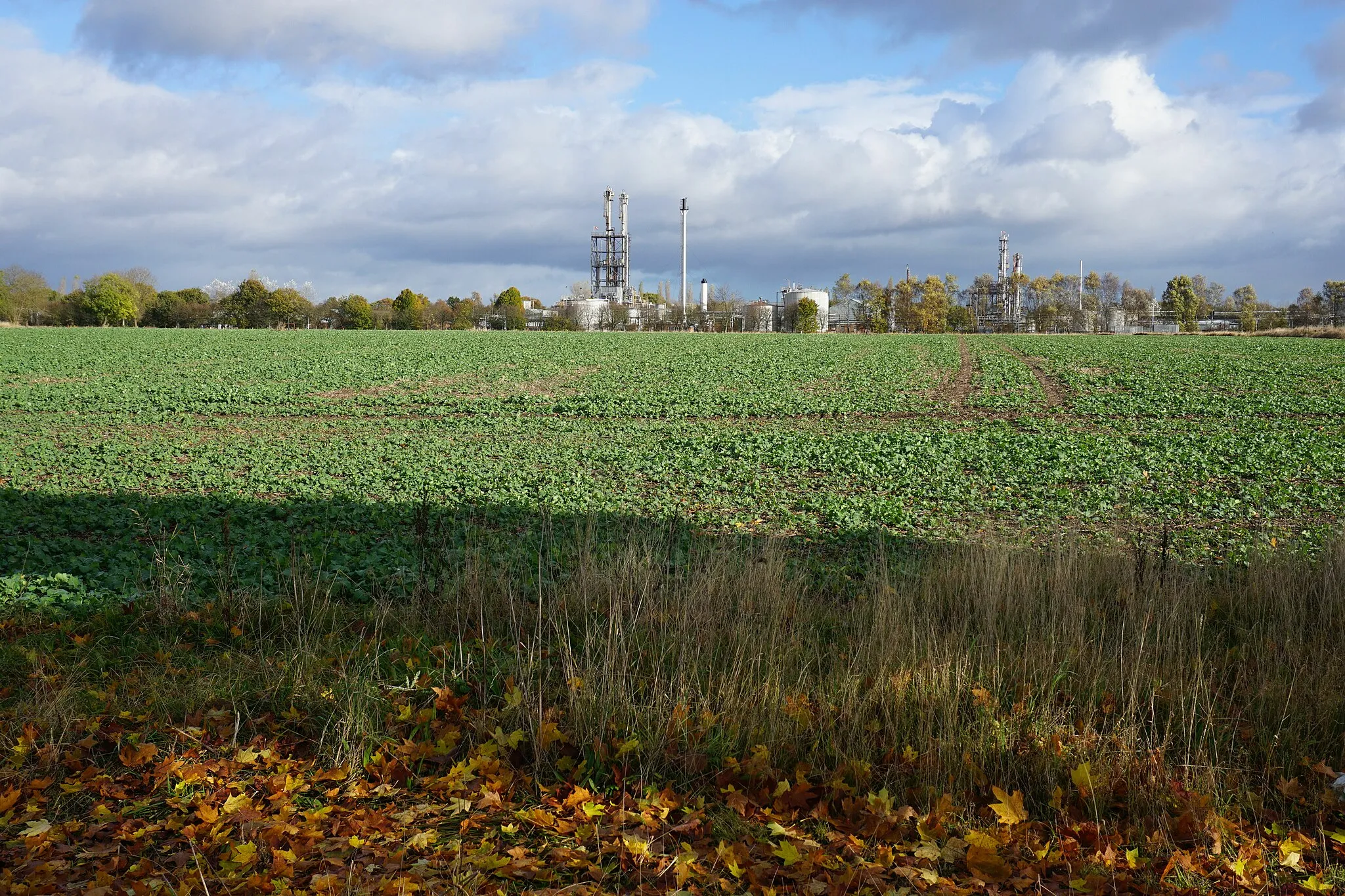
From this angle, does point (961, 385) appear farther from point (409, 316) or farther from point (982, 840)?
point (409, 316)

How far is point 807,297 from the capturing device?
5108 inches

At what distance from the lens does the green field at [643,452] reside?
516 inches

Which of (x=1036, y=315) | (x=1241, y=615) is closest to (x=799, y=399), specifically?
(x=1241, y=615)

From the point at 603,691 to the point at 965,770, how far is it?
7.16 ft

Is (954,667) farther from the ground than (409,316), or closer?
closer

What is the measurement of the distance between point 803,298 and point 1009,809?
411ft

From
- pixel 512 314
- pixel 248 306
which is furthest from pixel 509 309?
pixel 248 306

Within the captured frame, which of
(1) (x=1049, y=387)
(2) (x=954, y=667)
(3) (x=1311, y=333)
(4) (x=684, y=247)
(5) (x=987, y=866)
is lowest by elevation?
(5) (x=987, y=866)

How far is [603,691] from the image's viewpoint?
18.8 feet

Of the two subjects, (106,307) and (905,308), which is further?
(905,308)

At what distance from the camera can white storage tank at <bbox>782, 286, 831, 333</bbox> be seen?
12800cm

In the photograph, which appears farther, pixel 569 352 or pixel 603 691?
pixel 569 352

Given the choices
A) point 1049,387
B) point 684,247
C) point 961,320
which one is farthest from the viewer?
point 684,247

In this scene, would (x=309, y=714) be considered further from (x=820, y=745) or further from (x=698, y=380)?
(x=698, y=380)
